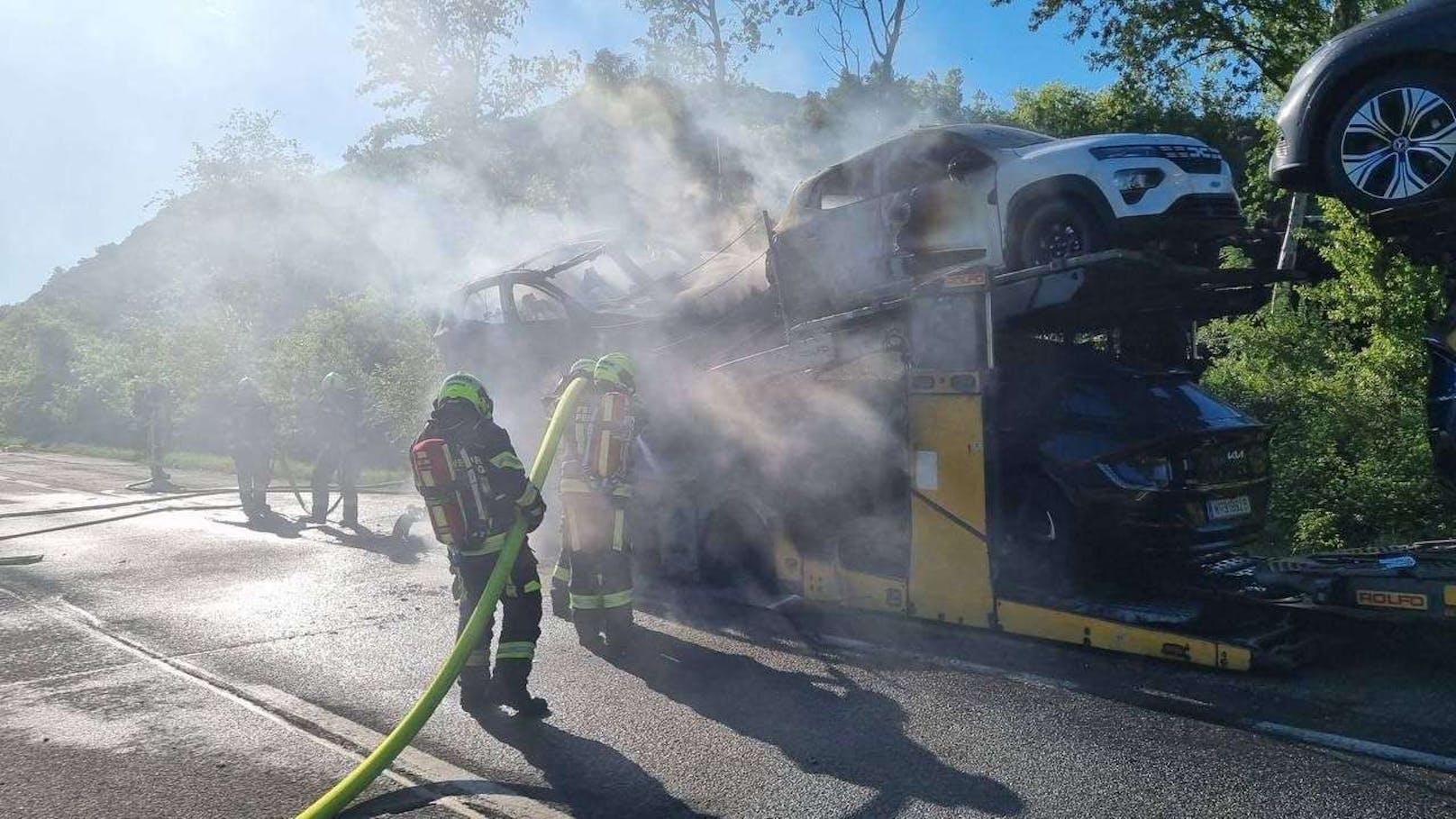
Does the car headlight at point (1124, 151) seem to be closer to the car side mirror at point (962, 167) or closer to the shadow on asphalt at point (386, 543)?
the car side mirror at point (962, 167)

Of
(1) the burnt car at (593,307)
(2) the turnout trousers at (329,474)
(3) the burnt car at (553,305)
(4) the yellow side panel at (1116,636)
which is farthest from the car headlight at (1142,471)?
(2) the turnout trousers at (329,474)

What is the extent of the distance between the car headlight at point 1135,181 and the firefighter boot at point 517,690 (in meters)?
4.31

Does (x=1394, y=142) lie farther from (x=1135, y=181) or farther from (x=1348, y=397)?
(x=1348, y=397)

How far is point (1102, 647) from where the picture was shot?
18.3 ft

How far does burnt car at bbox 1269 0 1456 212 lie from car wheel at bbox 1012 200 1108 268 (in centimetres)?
105

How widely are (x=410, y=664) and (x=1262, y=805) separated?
4332mm

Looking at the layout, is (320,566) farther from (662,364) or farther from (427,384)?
(427,384)

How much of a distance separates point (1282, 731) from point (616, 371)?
4.02 meters

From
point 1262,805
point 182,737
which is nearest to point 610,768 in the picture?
point 182,737

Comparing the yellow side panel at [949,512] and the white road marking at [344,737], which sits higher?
the yellow side panel at [949,512]

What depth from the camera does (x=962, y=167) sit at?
7.46 meters

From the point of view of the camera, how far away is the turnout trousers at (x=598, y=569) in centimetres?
636

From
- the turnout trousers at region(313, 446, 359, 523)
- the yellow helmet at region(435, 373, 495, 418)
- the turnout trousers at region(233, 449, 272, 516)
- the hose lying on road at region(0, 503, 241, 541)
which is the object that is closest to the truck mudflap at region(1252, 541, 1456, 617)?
the yellow helmet at region(435, 373, 495, 418)

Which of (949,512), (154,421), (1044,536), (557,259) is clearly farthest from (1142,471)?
(154,421)
